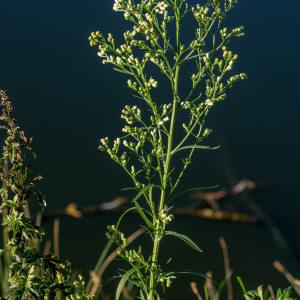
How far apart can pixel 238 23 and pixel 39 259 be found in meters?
4.07

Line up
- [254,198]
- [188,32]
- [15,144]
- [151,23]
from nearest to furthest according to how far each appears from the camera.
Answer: [15,144], [151,23], [254,198], [188,32]

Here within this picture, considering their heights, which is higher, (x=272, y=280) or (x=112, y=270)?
(x=112, y=270)

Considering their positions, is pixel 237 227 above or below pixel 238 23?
below

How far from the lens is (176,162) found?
4.19m

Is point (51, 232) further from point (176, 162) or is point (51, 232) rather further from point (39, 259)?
point (39, 259)

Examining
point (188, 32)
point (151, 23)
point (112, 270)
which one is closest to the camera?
point (151, 23)

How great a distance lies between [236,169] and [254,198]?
0.25 metres

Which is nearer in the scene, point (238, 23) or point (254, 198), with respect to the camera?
point (254, 198)

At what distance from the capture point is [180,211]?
3.97 m

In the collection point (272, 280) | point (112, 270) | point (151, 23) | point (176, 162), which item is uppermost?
point (151, 23)

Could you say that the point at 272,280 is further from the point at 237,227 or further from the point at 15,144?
the point at 15,144

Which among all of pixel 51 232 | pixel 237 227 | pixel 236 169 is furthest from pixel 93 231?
pixel 236 169

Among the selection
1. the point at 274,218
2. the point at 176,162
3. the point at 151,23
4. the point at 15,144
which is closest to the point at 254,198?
the point at 274,218

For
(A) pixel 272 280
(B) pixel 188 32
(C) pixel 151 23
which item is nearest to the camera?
(C) pixel 151 23
